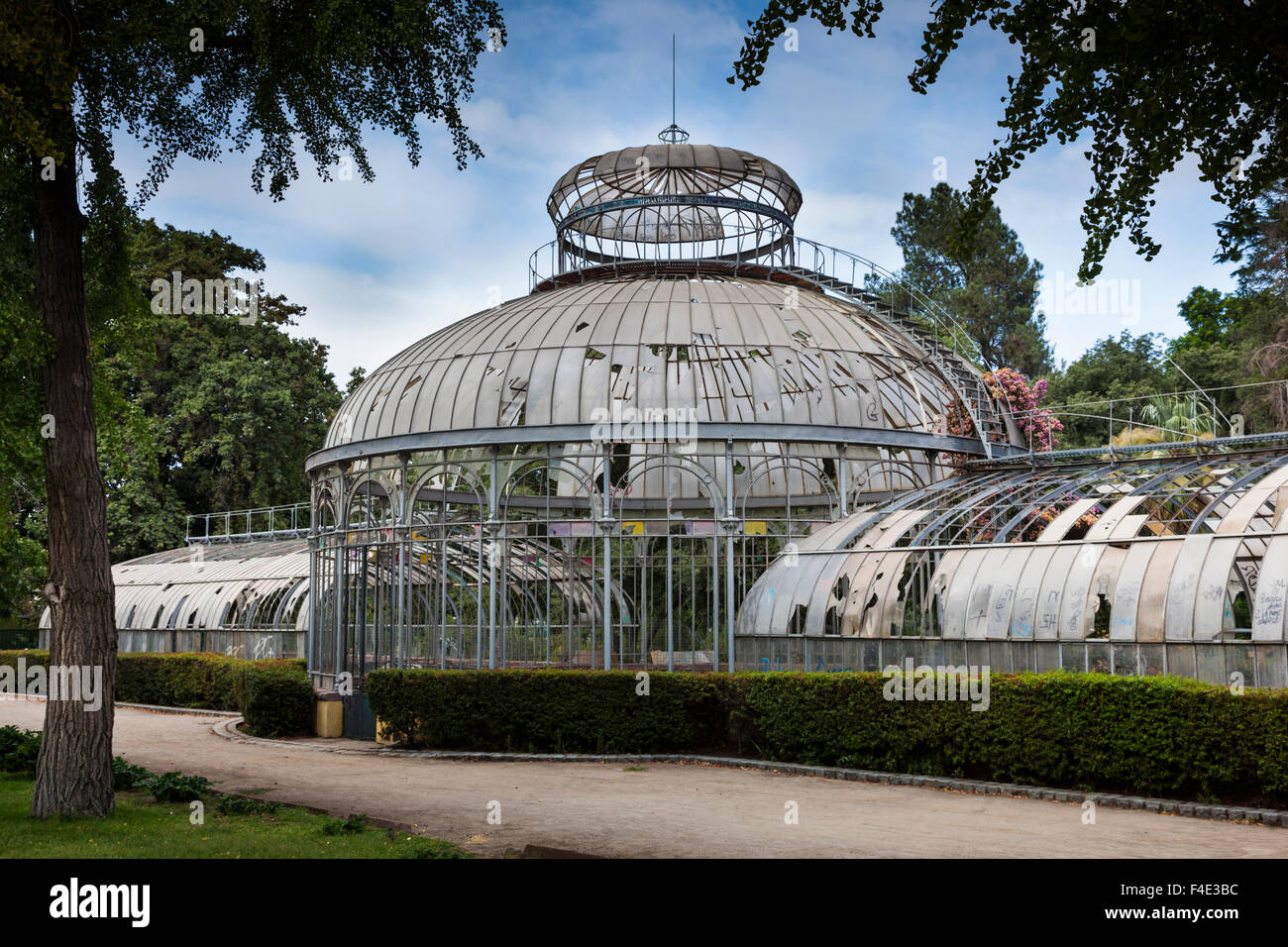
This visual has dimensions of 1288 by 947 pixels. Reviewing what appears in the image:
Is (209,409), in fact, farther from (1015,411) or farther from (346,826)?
(346,826)

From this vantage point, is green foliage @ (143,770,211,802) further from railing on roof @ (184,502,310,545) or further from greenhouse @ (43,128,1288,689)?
railing on roof @ (184,502,310,545)

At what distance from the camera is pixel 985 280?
54.2 metres

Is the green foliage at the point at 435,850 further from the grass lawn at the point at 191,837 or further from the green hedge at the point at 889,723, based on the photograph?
the green hedge at the point at 889,723

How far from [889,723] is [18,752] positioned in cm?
1180

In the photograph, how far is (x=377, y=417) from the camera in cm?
2408

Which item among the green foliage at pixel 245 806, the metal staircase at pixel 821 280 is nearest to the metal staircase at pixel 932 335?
the metal staircase at pixel 821 280

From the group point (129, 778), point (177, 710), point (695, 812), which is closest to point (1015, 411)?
point (695, 812)

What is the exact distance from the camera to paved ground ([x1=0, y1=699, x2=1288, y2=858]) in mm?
10977

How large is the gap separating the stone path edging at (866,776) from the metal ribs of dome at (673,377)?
559 centimetres

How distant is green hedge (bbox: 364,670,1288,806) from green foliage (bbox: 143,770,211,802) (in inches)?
241

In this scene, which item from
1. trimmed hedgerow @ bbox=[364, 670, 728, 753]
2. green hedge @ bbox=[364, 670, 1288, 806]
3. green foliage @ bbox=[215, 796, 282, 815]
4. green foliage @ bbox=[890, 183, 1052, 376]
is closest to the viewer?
green foliage @ bbox=[215, 796, 282, 815]

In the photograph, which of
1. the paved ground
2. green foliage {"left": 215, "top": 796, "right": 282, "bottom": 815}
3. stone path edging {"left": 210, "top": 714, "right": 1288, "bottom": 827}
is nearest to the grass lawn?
green foliage {"left": 215, "top": 796, "right": 282, "bottom": 815}

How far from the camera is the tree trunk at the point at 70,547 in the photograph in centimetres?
1176
